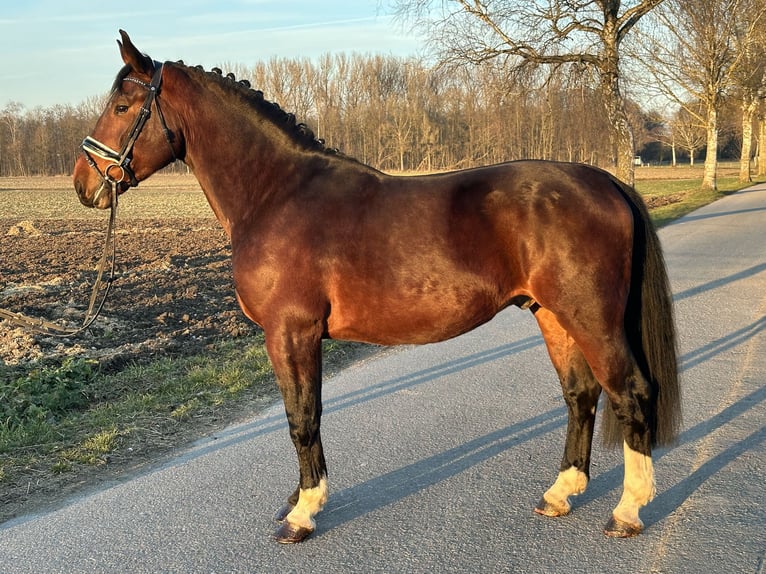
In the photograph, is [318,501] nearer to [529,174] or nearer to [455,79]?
[529,174]

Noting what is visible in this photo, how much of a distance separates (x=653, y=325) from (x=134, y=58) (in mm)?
2980

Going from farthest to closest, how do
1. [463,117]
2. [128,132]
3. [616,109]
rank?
[463,117] < [616,109] < [128,132]

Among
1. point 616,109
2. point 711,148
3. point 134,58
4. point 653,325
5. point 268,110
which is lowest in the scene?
point 653,325

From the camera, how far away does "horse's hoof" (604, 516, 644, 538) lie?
10.4ft

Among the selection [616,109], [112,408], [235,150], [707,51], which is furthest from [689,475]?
[707,51]

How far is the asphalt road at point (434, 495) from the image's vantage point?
9.86ft

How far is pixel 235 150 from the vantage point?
3.42 meters

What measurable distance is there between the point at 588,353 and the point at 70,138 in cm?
7909

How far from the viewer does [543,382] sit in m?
5.50

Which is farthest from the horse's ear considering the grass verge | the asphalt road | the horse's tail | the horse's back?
the horse's tail

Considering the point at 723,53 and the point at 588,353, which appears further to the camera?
the point at 723,53

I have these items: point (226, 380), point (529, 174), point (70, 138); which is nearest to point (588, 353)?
point (529, 174)

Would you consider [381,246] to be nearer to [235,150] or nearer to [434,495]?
[235,150]

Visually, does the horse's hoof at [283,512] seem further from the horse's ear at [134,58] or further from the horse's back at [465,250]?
the horse's ear at [134,58]
